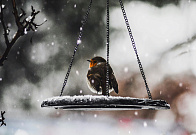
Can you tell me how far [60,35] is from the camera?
286 centimetres

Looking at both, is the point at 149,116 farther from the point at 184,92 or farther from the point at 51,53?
the point at 51,53

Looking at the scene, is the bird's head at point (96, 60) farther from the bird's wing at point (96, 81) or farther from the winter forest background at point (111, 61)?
the winter forest background at point (111, 61)

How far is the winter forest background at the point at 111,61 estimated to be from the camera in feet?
8.80

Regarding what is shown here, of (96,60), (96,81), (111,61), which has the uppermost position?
(111,61)

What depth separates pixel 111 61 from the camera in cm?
287

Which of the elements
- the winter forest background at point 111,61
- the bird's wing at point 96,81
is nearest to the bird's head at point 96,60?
the bird's wing at point 96,81

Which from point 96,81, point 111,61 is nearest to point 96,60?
point 96,81

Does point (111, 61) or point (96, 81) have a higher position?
point (111, 61)

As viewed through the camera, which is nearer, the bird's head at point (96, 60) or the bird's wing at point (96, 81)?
the bird's wing at point (96, 81)

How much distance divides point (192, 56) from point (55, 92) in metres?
1.55

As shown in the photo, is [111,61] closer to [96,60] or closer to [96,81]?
[96,60]

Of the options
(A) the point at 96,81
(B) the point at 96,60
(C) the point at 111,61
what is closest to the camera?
(A) the point at 96,81

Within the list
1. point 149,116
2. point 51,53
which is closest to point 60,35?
point 51,53

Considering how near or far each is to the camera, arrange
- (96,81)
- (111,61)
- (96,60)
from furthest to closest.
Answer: (111,61), (96,60), (96,81)
